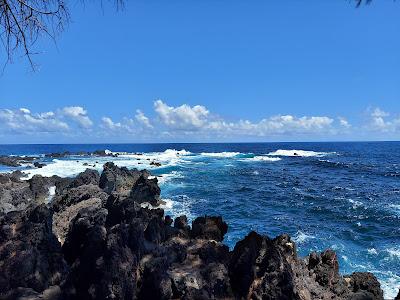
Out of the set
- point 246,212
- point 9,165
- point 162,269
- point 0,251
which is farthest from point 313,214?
point 9,165

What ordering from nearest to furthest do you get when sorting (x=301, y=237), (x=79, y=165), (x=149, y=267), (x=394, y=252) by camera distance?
1. (x=149, y=267)
2. (x=394, y=252)
3. (x=301, y=237)
4. (x=79, y=165)

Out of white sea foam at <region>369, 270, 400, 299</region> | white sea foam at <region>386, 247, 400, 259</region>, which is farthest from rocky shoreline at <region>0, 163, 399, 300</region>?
white sea foam at <region>386, 247, 400, 259</region>

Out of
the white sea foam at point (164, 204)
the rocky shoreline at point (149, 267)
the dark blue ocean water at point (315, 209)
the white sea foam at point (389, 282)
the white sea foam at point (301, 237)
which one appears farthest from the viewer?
the white sea foam at point (164, 204)

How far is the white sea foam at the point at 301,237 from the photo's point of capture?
21.0 meters

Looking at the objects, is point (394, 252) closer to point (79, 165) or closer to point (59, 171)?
point (59, 171)

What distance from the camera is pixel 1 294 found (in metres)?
8.69

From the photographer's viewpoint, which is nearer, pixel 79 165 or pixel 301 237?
pixel 301 237

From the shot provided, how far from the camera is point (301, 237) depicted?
21516 millimetres

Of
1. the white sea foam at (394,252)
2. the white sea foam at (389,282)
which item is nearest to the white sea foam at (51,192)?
the white sea foam at (394,252)

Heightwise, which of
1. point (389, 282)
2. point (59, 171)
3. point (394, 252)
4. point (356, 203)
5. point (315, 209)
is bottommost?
point (389, 282)

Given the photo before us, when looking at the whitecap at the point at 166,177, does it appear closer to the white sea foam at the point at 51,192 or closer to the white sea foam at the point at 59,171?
the white sea foam at the point at 59,171

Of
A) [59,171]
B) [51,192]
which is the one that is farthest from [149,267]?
[59,171]

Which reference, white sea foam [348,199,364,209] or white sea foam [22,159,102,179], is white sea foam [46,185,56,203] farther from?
white sea foam [348,199,364,209]

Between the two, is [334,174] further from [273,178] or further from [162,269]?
[162,269]
